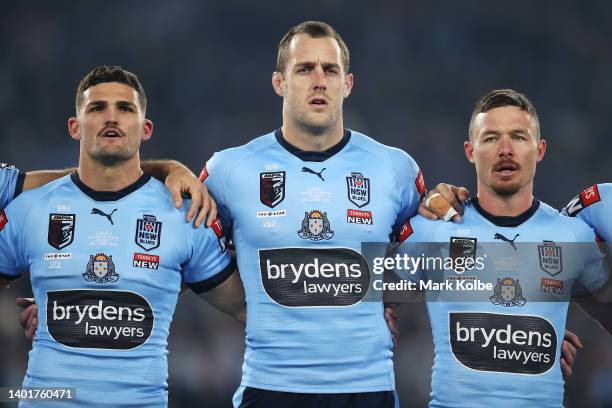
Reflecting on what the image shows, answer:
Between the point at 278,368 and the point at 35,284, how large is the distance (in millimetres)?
1256

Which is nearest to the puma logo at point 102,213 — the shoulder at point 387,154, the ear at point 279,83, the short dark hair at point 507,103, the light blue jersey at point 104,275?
the light blue jersey at point 104,275

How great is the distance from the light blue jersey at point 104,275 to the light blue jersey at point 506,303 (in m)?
1.21

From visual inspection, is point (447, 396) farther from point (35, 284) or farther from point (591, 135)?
point (591, 135)

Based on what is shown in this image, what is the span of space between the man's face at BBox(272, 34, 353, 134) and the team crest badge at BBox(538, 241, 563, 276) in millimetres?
1229

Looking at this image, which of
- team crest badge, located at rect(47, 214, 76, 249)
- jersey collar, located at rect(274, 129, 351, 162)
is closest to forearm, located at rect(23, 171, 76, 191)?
team crest badge, located at rect(47, 214, 76, 249)

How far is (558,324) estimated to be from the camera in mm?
4223

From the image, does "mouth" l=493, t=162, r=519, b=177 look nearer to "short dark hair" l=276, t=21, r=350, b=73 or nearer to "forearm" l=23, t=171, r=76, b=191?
"short dark hair" l=276, t=21, r=350, b=73

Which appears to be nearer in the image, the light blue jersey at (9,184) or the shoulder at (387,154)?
the light blue jersey at (9,184)

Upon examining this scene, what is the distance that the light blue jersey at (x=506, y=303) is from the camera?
414cm

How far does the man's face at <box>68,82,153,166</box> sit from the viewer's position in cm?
430

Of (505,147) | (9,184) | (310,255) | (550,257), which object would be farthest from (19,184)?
(550,257)

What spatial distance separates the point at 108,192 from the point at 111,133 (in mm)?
303

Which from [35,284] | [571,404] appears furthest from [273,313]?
[571,404]

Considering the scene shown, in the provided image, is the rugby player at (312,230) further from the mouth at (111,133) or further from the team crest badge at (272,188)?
the mouth at (111,133)
